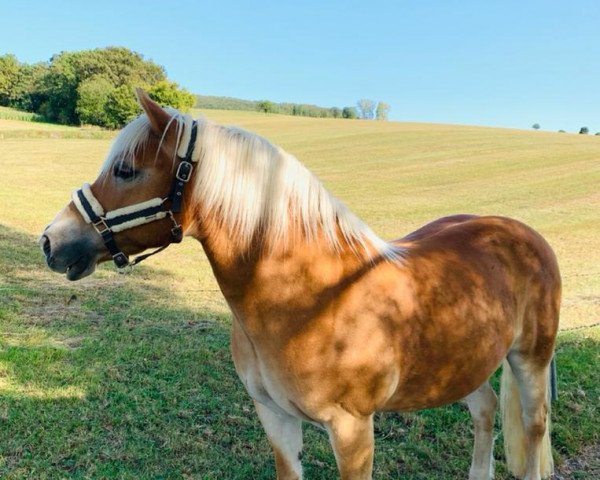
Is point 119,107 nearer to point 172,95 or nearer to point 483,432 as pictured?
point 172,95

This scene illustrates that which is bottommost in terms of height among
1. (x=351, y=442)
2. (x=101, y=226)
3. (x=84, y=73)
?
(x=351, y=442)

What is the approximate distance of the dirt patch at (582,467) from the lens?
10.8 ft

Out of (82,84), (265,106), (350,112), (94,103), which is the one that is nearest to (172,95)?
(94,103)

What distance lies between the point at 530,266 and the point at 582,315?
4274 mm

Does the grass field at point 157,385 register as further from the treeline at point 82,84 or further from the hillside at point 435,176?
the treeline at point 82,84

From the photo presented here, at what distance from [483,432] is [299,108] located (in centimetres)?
7885

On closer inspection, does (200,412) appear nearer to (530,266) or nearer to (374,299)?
(374,299)

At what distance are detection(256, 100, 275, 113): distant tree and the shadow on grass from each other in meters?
73.4

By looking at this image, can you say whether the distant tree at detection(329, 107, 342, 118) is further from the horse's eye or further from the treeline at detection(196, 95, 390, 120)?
the horse's eye

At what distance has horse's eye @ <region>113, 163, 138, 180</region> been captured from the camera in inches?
74.4

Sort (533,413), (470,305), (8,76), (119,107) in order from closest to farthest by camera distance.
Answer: (470,305) < (533,413) < (119,107) < (8,76)

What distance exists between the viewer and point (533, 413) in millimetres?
3088

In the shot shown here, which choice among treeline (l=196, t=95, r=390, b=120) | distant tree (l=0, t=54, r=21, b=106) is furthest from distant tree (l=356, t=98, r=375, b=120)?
distant tree (l=0, t=54, r=21, b=106)

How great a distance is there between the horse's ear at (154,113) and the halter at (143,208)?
82 mm
